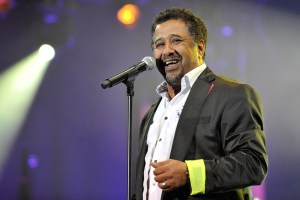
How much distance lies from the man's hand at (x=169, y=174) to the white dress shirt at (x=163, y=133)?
0.78 ft

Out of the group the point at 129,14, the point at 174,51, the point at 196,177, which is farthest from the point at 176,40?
the point at 129,14

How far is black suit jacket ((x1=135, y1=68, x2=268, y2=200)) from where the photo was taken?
4.45 feet

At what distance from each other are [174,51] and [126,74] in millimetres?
297

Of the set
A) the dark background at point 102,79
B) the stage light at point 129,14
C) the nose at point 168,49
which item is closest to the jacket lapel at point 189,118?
the nose at point 168,49

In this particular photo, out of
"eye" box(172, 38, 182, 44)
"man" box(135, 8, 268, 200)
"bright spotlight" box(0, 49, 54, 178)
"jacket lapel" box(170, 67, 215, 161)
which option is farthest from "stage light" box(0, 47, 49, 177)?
"jacket lapel" box(170, 67, 215, 161)

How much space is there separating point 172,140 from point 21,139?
2573 millimetres

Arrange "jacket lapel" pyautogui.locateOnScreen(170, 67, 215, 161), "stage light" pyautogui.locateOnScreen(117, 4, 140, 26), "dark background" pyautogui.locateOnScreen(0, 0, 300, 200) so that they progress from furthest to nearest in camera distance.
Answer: "stage light" pyautogui.locateOnScreen(117, 4, 140, 26) → "dark background" pyautogui.locateOnScreen(0, 0, 300, 200) → "jacket lapel" pyautogui.locateOnScreen(170, 67, 215, 161)

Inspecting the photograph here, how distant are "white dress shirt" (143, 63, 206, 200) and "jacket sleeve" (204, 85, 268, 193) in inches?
9.2

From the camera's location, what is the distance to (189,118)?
153cm

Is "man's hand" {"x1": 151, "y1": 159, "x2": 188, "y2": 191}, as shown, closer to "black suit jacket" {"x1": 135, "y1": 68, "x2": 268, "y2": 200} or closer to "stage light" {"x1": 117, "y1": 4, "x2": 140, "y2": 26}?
"black suit jacket" {"x1": 135, "y1": 68, "x2": 268, "y2": 200}

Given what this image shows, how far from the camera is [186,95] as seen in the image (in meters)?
1.73

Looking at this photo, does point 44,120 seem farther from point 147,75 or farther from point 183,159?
point 183,159

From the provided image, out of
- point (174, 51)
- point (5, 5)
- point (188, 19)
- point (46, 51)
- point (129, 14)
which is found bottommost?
point (174, 51)

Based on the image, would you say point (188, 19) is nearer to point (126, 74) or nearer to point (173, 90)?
point (173, 90)
